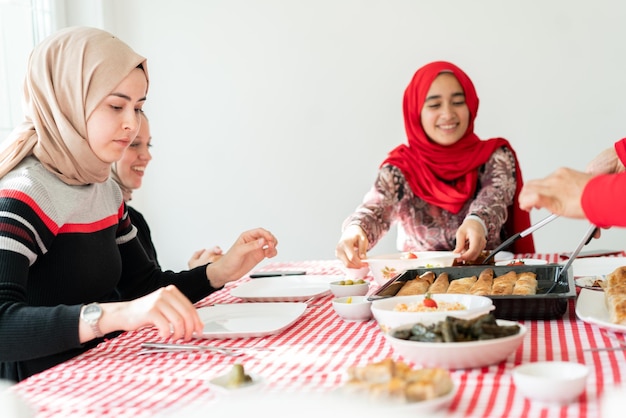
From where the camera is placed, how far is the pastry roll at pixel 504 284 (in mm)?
1452

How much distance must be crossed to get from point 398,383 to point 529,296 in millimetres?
592

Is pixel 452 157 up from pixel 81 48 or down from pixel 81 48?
down

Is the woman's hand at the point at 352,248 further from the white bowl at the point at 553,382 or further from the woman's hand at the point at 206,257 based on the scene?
the white bowl at the point at 553,382

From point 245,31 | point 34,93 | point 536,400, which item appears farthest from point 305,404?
point 245,31

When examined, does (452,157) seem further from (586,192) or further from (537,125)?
(586,192)

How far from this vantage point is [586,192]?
134 cm

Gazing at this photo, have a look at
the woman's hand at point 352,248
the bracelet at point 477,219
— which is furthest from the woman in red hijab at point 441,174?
the woman's hand at point 352,248

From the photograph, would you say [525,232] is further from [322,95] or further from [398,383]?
[322,95]

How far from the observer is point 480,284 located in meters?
1.52

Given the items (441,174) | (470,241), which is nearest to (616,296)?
(470,241)

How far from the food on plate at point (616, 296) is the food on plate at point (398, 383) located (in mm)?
477

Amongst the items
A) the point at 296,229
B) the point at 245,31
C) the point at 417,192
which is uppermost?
the point at 245,31

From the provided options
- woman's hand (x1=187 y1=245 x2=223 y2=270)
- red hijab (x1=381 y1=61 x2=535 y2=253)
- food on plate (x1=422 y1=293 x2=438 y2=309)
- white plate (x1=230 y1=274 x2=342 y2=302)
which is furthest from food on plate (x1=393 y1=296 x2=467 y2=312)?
red hijab (x1=381 y1=61 x2=535 y2=253)

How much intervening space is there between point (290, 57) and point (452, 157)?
4.90 feet
